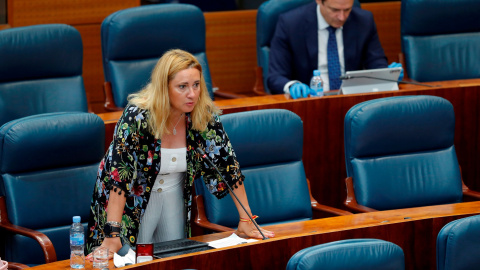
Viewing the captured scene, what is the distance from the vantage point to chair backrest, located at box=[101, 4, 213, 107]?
3.22 meters

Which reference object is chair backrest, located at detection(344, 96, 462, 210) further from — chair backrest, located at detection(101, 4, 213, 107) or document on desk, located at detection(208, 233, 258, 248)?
chair backrest, located at detection(101, 4, 213, 107)

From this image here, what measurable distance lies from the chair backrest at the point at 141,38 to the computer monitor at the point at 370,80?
1.98ft

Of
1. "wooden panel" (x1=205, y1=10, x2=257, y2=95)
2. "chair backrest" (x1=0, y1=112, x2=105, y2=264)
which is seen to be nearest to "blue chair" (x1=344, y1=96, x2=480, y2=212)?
"chair backrest" (x1=0, y1=112, x2=105, y2=264)

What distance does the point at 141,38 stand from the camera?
3.27 meters

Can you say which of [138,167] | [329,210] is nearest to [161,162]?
[138,167]

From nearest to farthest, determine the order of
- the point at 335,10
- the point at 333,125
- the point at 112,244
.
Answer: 1. the point at 112,244
2. the point at 333,125
3. the point at 335,10

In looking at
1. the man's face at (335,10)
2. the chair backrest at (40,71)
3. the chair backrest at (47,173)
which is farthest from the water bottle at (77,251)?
the man's face at (335,10)

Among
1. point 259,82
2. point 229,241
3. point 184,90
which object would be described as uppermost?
point 184,90

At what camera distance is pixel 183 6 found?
3.29 m

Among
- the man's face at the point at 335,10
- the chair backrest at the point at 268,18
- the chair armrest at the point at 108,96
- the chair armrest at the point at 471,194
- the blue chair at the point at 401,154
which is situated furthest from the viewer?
the chair backrest at the point at 268,18

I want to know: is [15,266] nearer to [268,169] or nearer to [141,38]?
[268,169]

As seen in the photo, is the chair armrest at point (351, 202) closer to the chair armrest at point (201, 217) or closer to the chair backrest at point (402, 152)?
the chair backrest at point (402, 152)

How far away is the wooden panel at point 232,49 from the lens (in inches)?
157

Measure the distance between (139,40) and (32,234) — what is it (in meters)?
1.25
